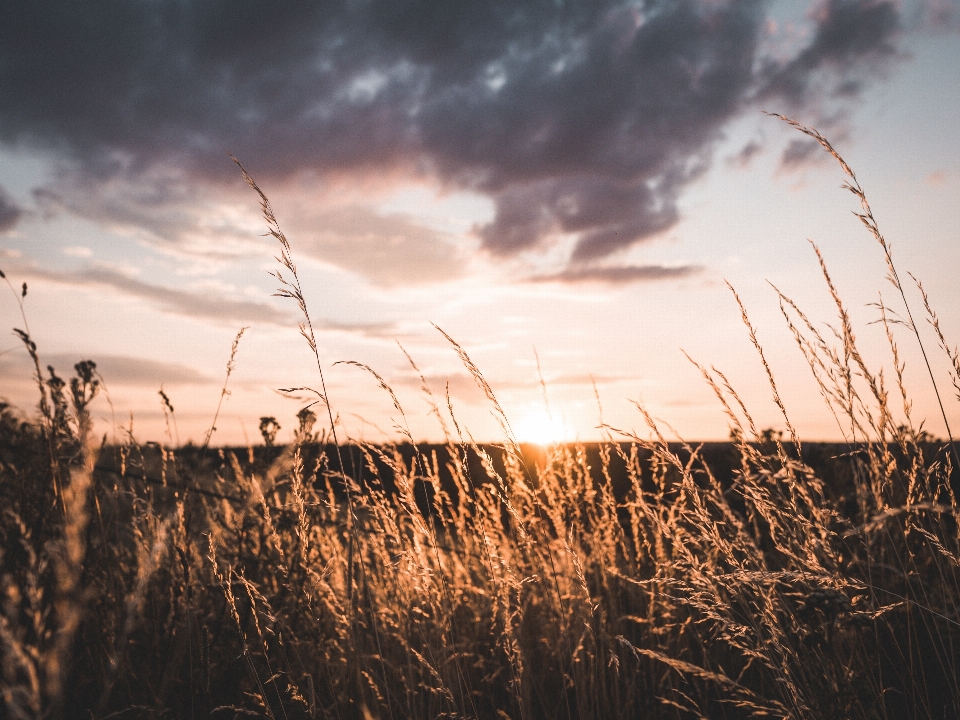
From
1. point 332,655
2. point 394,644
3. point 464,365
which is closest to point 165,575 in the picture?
point 332,655

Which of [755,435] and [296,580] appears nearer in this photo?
[755,435]

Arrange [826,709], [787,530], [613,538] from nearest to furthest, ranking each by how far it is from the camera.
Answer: [826,709]
[787,530]
[613,538]

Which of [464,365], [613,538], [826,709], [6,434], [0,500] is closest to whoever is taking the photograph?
[826,709]

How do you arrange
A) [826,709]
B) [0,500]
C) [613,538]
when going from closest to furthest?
1. [826,709]
2. [0,500]
3. [613,538]

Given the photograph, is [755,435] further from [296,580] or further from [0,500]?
[0,500]

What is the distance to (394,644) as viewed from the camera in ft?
10.2

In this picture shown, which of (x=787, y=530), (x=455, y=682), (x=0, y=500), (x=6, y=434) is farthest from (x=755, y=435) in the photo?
(x=6, y=434)

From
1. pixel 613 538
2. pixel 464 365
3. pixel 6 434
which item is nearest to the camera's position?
pixel 464 365

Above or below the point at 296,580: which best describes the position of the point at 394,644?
below

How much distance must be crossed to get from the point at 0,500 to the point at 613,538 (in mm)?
2628

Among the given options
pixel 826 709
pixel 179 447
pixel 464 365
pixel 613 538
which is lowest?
pixel 826 709

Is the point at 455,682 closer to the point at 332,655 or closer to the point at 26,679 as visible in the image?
the point at 332,655

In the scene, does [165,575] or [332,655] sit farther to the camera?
[165,575]

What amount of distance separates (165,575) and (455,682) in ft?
5.59
